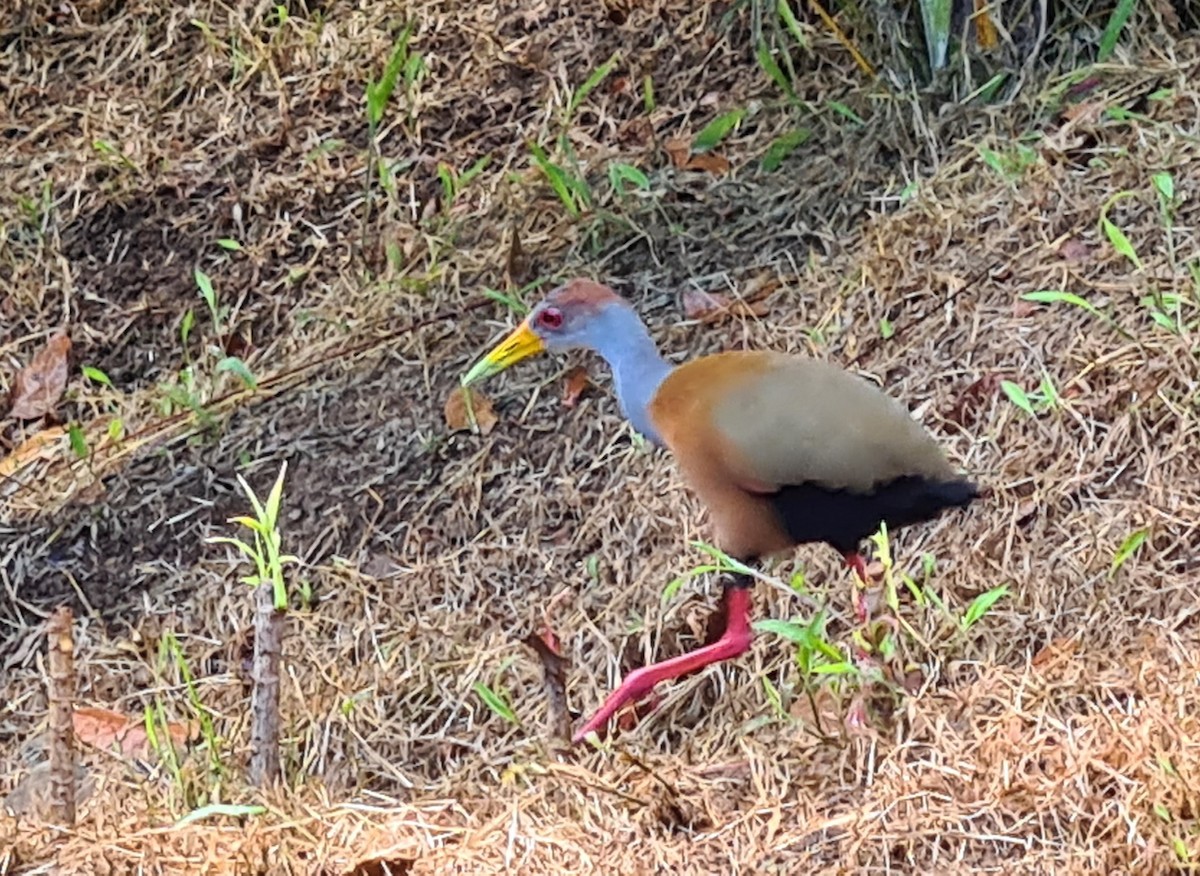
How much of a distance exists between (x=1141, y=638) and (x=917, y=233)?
127cm

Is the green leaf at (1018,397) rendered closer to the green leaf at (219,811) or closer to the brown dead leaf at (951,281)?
the brown dead leaf at (951,281)

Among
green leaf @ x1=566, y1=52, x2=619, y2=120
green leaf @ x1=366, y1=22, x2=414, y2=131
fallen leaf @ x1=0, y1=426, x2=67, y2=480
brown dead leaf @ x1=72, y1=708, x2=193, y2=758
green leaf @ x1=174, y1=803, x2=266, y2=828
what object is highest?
green leaf @ x1=366, y1=22, x2=414, y2=131

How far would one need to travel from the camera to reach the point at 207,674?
3.27m

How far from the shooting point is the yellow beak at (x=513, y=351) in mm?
3199

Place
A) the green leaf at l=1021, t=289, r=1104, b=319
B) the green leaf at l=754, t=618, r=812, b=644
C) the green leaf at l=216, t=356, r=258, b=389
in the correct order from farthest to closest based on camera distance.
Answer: the green leaf at l=216, t=356, r=258, b=389, the green leaf at l=1021, t=289, r=1104, b=319, the green leaf at l=754, t=618, r=812, b=644

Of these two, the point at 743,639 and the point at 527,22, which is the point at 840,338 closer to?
the point at 743,639

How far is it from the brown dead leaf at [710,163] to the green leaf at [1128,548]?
1539 millimetres

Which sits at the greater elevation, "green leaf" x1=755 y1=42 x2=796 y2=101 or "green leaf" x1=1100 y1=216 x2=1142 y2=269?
"green leaf" x1=755 y1=42 x2=796 y2=101

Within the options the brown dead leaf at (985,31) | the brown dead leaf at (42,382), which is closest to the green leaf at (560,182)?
the brown dead leaf at (985,31)

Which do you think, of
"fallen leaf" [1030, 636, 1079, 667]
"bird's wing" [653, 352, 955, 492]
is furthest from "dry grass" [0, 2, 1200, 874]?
"bird's wing" [653, 352, 955, 492]

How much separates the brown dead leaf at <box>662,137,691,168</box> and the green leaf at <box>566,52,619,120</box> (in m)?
0.23

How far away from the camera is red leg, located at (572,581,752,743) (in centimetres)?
282

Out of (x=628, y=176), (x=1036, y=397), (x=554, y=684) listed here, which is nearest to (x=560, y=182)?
(x=628, y=176)

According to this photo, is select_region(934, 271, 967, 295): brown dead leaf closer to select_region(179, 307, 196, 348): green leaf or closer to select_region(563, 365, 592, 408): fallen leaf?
select_region(563, 365, 592, 408): fallen leaf
